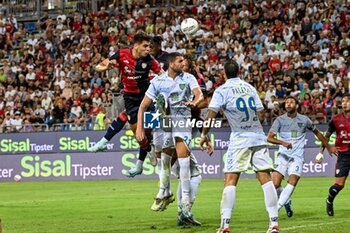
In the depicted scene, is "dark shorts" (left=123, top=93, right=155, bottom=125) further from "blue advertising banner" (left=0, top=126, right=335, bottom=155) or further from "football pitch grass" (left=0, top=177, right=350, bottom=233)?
"blue advertising banner" (left=0, top=126, right=335, bottom=155)

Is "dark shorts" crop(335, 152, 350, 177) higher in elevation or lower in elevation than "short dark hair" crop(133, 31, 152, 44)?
lower

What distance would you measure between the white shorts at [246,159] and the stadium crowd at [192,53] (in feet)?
56.5

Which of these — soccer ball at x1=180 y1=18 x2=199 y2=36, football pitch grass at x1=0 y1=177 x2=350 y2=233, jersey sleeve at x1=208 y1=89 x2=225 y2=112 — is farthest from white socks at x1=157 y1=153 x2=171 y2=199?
soccer ball at x1=180 y1=18 x2=199 y2=36

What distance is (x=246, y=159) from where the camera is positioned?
12.2 metres

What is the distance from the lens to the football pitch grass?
14.5 meters

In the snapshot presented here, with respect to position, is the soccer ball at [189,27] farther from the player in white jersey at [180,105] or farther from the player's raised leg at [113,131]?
the player in white jersey at [180,105]

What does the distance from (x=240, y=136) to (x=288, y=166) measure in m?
4.74

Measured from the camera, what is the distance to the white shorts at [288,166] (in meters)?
16.6

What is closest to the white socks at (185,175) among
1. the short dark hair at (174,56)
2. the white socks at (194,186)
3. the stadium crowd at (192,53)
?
the white socks at (194,186)

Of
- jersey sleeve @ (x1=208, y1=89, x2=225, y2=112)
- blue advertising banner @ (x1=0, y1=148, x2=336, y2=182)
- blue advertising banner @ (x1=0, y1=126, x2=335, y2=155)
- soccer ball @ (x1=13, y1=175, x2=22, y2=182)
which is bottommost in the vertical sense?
soccer ball @ (x1=13, y1=175, x2=22, y2=182)

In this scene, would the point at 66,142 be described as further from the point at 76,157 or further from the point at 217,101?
the point at 217,101

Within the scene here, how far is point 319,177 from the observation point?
29.2 meters

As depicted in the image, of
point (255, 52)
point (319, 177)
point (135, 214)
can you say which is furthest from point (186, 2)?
point (135, 214)

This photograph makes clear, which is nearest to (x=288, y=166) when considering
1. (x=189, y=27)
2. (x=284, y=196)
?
Answer: (x=284, y=196)
